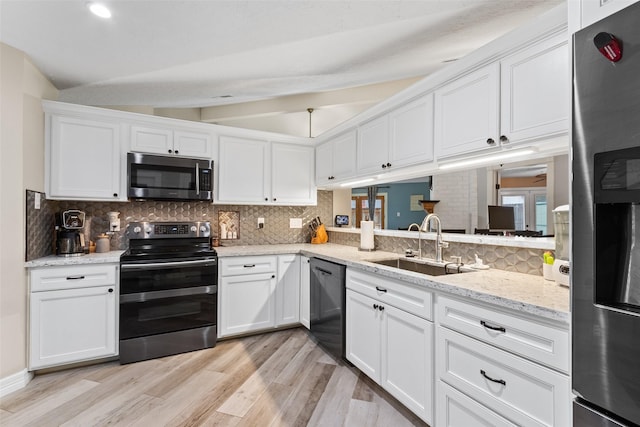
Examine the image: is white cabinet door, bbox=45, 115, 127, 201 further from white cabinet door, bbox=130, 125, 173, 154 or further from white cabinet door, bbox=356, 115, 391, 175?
white cabinet door, bbox=356, 115, 391, 175

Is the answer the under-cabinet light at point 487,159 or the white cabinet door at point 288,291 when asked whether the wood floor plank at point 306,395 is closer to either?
the white cabinet door at point 288,291

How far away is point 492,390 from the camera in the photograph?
1.39 metres

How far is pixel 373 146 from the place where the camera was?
2838 millimetres

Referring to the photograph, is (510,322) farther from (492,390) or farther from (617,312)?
(617,312)

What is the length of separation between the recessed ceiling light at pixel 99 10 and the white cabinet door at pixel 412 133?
79.1 inches

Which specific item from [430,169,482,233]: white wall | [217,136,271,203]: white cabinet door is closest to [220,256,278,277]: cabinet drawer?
[217,136,271,203]: white cabinet door

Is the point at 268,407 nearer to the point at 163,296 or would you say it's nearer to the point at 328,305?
the point at 328,305

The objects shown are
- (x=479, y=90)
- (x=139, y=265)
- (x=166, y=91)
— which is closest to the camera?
(x=479, y=90)

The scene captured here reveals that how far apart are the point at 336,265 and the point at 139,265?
1687mm

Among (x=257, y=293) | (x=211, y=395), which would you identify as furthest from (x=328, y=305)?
(x=211, y=395)

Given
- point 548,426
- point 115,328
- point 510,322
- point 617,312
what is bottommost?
point 115,328

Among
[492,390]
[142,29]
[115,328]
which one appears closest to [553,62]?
[492,390]

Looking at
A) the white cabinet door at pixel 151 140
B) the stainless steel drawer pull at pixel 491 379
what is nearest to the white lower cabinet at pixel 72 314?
the white cabinet door at pixel 151 140

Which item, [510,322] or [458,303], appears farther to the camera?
[458,303]
